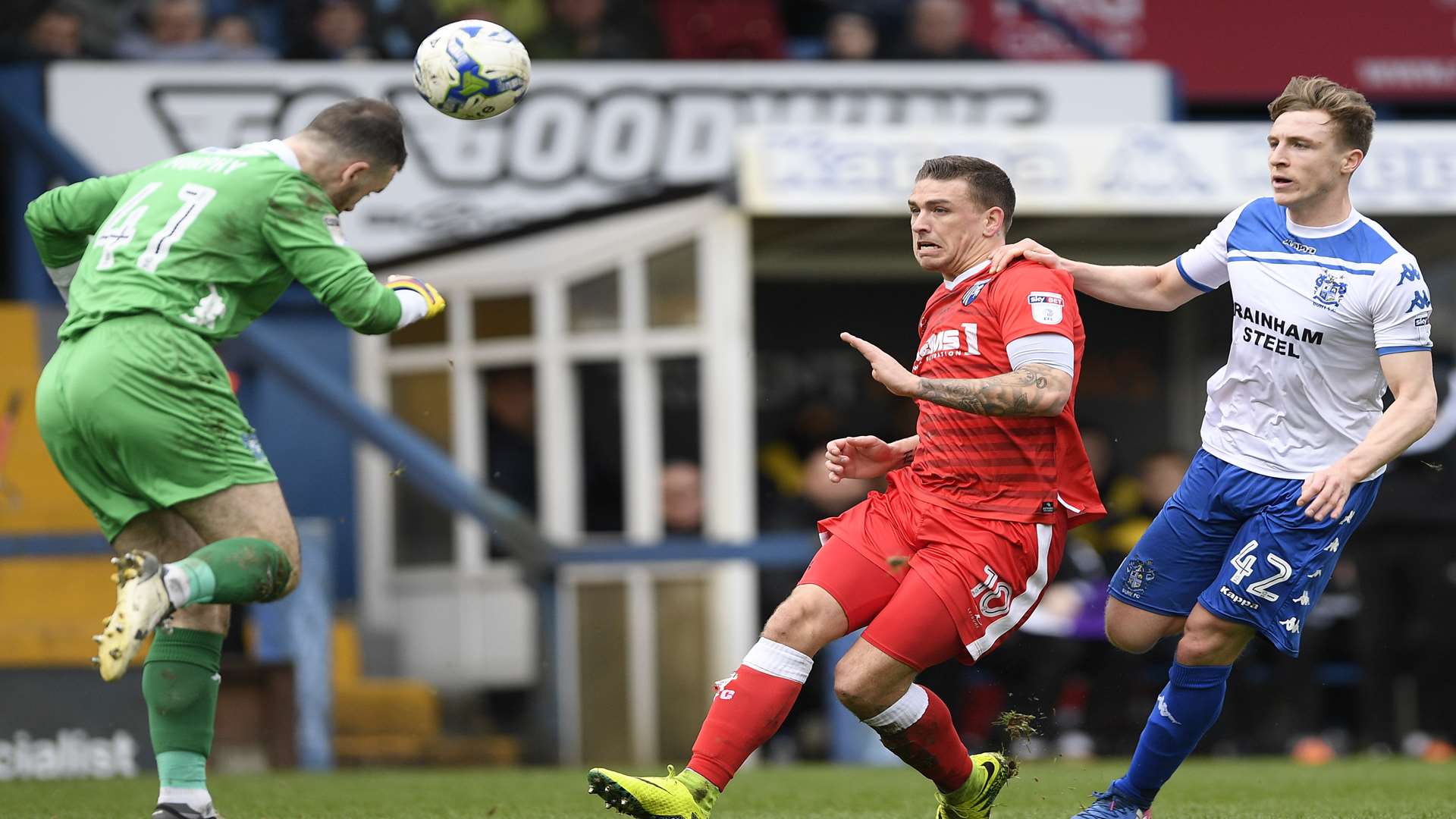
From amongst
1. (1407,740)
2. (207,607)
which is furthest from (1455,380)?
(207,607)

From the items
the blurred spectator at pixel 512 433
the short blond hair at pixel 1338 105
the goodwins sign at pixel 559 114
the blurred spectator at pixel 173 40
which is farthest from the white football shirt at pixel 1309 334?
the blurred spectator at pixel 173 40

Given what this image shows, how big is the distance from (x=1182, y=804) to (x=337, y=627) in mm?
6651

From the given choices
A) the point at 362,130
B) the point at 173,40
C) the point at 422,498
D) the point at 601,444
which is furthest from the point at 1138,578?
the point at 173,40

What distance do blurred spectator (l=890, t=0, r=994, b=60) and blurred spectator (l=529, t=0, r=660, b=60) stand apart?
6.06ft

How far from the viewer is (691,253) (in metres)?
12.1

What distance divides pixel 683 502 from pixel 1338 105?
719cm

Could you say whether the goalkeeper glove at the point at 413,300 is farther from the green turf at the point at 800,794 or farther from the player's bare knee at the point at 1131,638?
the player's bare knee at the point at 1131,638

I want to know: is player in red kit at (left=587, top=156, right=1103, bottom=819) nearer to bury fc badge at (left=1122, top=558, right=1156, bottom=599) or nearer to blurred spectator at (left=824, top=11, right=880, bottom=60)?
bury fc badge at (left=1122, top=558, right=1156, bottom=599)

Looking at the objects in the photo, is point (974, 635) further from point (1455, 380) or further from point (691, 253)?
point (1455, 380)

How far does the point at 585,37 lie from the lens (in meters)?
13.5

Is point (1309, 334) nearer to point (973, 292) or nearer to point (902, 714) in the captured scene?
point (973, 292)

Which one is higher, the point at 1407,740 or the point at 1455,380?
the point at 1455,380

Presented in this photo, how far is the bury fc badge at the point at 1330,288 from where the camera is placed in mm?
5500

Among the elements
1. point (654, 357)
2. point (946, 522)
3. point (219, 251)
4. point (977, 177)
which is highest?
point (977, 177)
